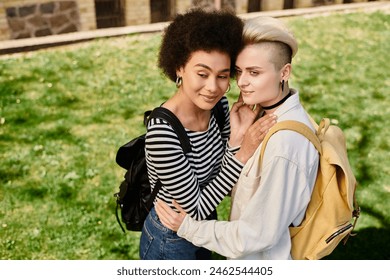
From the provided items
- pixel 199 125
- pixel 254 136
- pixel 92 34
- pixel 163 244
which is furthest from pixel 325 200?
pixel 92 34

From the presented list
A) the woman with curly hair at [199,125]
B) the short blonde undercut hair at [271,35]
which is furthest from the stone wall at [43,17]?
the short blonde undercut hair at [271,35]

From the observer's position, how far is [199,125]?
2314 mm

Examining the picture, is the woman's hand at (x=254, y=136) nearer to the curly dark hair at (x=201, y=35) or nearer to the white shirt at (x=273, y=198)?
the white shirt at (x=273, y=198)

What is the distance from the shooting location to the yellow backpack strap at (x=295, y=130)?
1.98 metres

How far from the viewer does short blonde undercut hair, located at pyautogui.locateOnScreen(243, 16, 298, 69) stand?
6.57ft

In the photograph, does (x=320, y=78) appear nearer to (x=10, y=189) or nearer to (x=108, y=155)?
(x=108, y=155)

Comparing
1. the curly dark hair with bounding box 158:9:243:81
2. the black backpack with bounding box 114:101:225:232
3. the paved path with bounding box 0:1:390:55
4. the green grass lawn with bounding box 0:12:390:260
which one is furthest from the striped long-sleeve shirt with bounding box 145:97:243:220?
the paved path with bounding box 0:1:390:55

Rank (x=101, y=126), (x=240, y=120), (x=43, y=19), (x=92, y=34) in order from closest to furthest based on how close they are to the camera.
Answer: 1. (x=240, y=120)
2. (x=101, y=126)
3. (x=43, y=19)
4. (x=92, y=34)

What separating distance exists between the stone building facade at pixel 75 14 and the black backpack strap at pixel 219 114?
20.1 ft

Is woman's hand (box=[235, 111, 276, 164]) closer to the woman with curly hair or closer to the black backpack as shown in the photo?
the woman with curly hair

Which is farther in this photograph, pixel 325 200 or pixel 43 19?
pixel 43 19

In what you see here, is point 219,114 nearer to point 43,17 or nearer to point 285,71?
point 285,71

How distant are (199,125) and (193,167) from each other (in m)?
0.24
